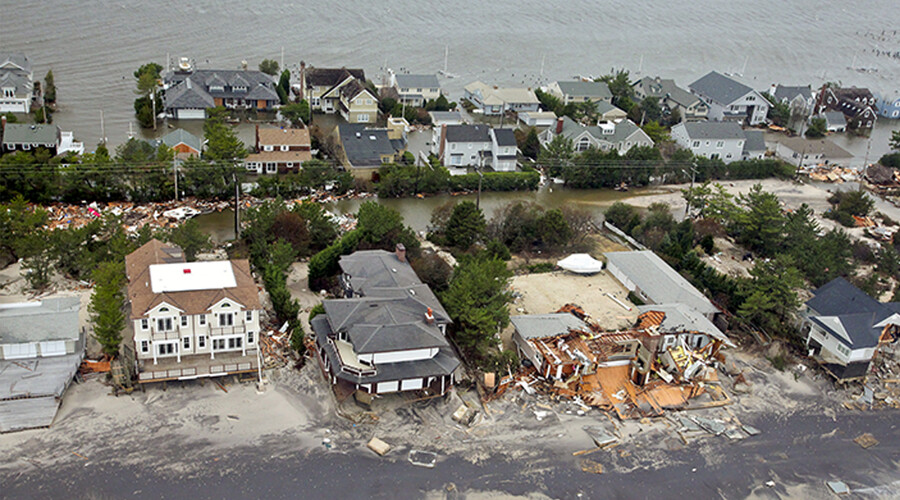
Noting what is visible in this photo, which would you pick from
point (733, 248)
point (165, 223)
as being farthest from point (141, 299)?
point (733, 248)

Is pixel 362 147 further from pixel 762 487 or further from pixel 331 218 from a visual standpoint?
pixel 762 487

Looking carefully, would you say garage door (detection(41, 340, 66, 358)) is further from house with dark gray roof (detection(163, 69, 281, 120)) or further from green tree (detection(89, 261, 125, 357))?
house with dark gray roof (detection(163, 69, 281, 120))

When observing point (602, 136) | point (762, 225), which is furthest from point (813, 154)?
point (762, 225)

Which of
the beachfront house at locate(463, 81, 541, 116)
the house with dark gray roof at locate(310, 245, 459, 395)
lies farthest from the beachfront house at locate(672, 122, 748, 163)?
the house with dark gray roof at locate(310, 245, 459, 395)

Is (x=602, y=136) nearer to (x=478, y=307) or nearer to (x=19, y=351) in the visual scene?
(x=478, y=307)

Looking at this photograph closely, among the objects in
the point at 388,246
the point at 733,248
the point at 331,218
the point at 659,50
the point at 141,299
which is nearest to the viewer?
the point at 141,299
